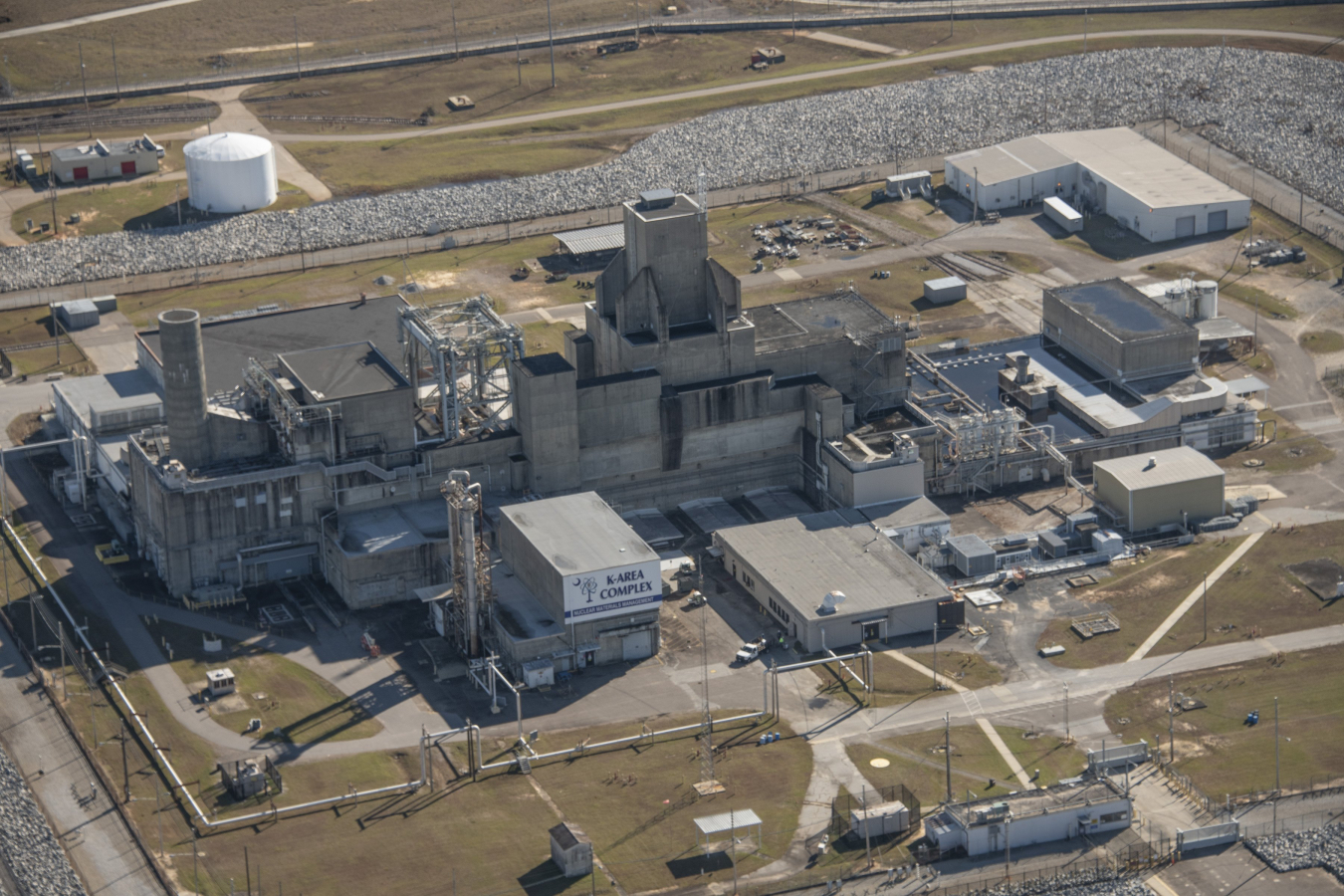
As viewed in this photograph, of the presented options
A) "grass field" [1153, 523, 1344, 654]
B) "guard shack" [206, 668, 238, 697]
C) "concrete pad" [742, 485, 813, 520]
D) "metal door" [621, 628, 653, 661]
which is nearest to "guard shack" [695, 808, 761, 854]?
"metal door" [621, 628, 653, 661]

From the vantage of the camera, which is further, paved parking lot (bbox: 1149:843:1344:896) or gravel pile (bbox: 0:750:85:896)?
gravel pile (bbox: 0:750:85:896)

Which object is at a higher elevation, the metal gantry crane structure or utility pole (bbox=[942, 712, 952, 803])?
the metal gantry crane structure

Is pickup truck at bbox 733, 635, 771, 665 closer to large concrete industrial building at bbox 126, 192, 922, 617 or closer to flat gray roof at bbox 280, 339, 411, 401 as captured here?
large concrete industrial building at bbox 126, 192, 922, 617

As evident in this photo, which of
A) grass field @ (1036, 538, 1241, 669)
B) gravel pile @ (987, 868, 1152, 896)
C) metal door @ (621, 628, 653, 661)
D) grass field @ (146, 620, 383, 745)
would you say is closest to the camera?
gravel pile @ (987, 868, 1152, 896)

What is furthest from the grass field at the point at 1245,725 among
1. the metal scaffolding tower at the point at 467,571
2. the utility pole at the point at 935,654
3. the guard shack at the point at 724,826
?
the metal scaffolding tower at the point at 467,571

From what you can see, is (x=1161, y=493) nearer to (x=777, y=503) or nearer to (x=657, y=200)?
(x=777, y=503)

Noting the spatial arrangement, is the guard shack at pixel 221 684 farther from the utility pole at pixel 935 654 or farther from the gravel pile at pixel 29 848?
the utility pole at pixel 935 654

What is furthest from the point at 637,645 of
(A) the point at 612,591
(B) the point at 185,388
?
(B) the point at 185,388

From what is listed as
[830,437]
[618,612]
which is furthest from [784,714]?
[830,437]
